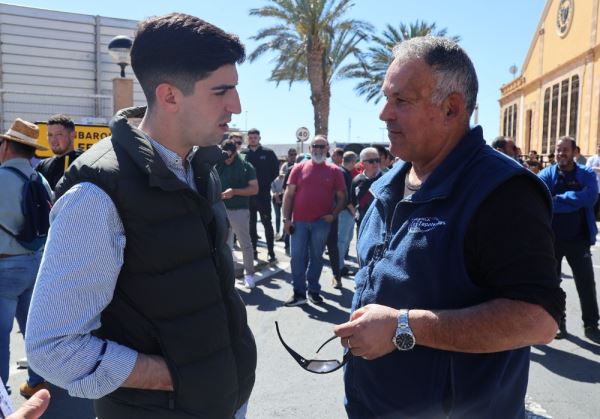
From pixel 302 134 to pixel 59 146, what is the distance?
1204cm

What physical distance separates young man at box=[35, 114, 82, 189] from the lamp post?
9.50 ft

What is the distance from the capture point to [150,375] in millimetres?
1405

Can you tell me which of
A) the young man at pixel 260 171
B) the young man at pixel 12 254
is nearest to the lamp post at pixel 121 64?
the young man at pixel 260 171

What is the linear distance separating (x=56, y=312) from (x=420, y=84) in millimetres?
1288

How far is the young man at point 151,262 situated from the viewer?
1.31 m

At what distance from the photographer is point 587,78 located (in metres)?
25.4

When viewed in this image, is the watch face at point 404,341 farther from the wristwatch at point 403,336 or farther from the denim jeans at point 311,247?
the denim jeans at point 311,247

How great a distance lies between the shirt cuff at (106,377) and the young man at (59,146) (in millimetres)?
3983

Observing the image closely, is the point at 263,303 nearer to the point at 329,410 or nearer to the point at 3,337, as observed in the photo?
the point at 329,410

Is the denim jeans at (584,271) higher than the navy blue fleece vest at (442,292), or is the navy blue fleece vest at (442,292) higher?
the navy blue fleece vest at (442,292)

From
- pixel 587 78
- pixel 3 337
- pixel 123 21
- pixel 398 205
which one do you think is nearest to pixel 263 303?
pixel 3 337

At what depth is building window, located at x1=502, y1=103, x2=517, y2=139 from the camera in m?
39.6

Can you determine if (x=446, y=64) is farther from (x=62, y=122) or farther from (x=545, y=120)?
(x=545, y=120)

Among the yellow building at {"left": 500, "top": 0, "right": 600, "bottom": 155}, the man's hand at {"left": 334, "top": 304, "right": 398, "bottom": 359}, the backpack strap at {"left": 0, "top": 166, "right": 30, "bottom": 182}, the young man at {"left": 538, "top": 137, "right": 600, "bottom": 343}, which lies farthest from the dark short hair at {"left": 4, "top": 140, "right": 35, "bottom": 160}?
the yellow building at {"left": 500, "top": 0, "right": 600, "bottom": 155}
